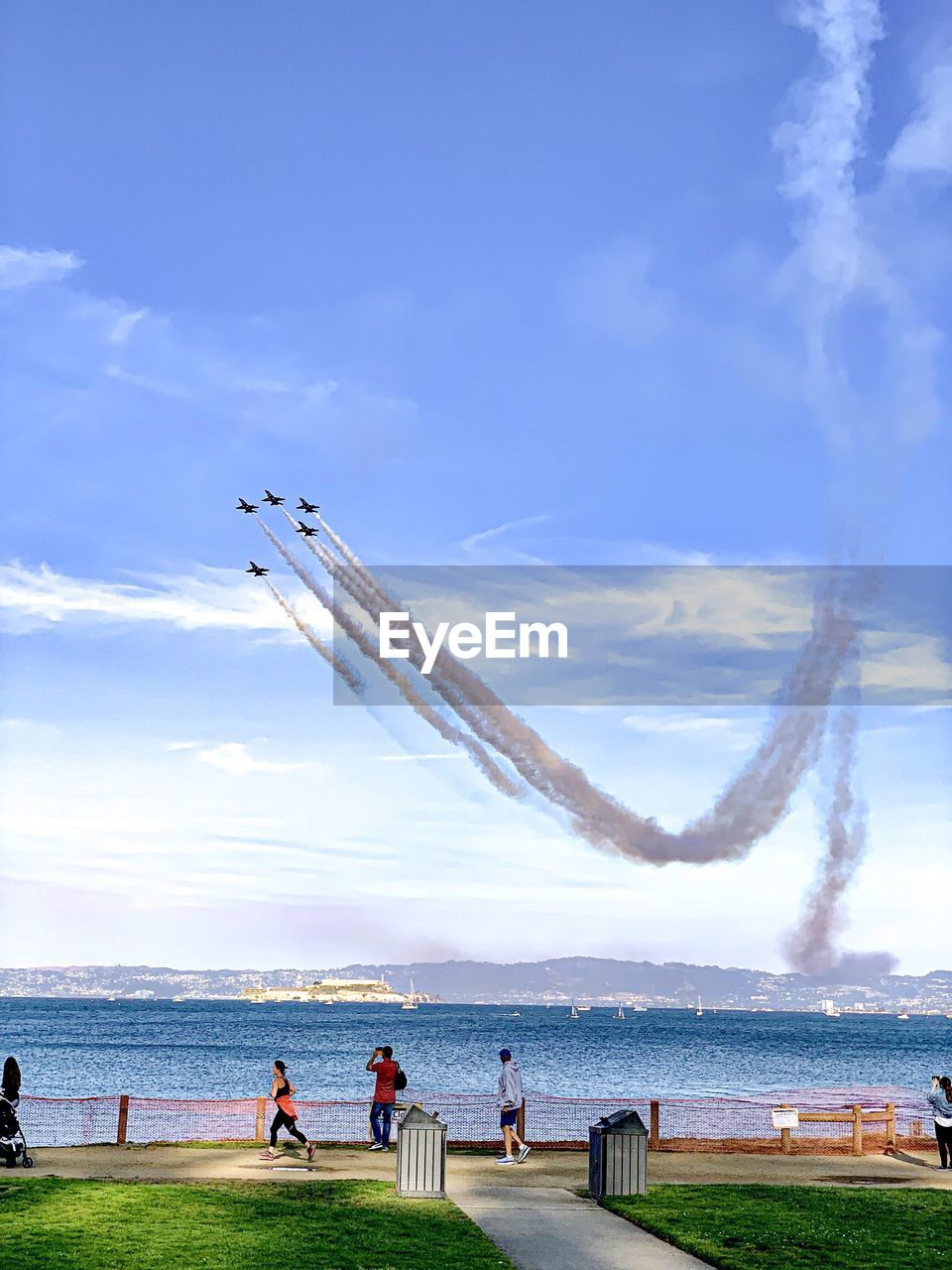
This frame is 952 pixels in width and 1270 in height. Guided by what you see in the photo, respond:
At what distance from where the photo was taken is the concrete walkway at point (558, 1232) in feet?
55.3

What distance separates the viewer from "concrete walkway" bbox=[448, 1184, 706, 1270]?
664 inches

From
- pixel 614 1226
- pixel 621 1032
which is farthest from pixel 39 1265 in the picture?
pixel 621 1032

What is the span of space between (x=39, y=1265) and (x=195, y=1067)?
90248 millimetres

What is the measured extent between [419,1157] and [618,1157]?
339 cm

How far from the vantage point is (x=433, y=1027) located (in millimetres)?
195125

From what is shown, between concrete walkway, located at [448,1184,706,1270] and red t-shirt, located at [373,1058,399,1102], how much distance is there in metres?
3.64

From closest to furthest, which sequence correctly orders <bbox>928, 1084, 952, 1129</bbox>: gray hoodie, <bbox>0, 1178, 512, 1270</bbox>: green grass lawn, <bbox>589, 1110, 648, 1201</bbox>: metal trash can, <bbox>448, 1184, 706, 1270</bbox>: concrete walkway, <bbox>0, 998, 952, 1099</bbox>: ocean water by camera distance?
<bbox>0, 1178, 512, 1270</bbox>: green grass lawn
<bbox>448, 1184, 706, 1270</bbox>: concrete walkway
<bbox>589, 1110, 648, 1201</bbox>: metal trash can
<bbox>928, 1084, 952, 1129</bbox>: gray hoodie
<bbox>0, 998, 952, 1099</bbox>: ocean water

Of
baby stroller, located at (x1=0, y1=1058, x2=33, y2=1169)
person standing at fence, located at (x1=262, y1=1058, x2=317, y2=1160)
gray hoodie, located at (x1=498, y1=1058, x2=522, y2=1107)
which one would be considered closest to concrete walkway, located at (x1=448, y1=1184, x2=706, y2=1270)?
gray hoodie, located at (x1=498, y1=1058, x2=522, y2=1107)

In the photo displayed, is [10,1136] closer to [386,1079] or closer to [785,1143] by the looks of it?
[386,1079]

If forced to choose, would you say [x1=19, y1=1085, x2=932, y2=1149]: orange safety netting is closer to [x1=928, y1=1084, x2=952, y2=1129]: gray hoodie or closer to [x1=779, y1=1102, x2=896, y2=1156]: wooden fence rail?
[x1=779, y1=1102, x2=896, y2=1156]: wooden fence rail

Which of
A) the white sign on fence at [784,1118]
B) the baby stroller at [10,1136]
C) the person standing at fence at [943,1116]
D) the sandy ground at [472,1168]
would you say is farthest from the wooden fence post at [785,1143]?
the baby stroller at [10,1136]

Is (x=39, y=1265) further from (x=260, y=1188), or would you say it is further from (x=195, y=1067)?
(x=195, y=1067)

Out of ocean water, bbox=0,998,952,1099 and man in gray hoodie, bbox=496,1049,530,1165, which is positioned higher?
man in gray hoodie, bbox=496,1049,530,1165

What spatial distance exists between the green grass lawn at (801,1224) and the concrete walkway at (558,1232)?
495 millimetres
